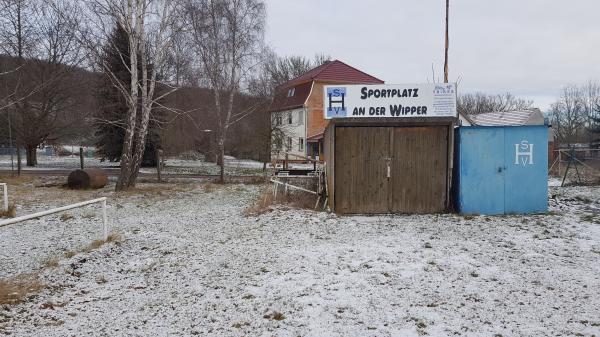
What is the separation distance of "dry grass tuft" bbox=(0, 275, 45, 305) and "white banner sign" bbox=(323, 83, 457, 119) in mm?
6907

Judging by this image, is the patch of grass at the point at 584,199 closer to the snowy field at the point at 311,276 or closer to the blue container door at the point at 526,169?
the snowy field at the point at 311,276

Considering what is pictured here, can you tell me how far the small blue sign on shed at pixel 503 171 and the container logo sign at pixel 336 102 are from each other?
9.56 feet

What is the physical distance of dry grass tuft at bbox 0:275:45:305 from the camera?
4723 mm

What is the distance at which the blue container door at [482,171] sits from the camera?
33.4ft

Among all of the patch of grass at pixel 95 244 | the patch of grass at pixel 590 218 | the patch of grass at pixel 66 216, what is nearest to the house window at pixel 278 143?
the patch of grass at pixel 66 216

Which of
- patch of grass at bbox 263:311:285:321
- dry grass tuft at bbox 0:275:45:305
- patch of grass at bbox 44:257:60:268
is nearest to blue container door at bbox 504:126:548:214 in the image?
patch of grass at bbox 263:311:285:321

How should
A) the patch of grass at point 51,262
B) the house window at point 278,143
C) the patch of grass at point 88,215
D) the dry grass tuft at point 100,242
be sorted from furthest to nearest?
the house window at point 278,143
the patch of grass at point 88,215
the dry grass tuft at point 100,242
the patch of grass at point 51,262

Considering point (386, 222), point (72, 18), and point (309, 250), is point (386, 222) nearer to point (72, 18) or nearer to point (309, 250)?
point (309, 250)

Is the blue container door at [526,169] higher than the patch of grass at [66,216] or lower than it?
higher

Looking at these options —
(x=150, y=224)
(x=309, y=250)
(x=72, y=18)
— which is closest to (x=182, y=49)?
(x=72, y=18)

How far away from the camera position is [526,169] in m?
10.2

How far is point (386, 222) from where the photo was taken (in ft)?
30.5

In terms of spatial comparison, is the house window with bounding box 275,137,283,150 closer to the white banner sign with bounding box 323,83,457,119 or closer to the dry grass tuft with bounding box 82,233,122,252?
the white banner sign with bounding box 323,83,457,119

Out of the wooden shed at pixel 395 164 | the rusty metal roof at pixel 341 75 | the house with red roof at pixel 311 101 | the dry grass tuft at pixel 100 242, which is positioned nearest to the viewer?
the dry grass tuft at pixel 100 242
